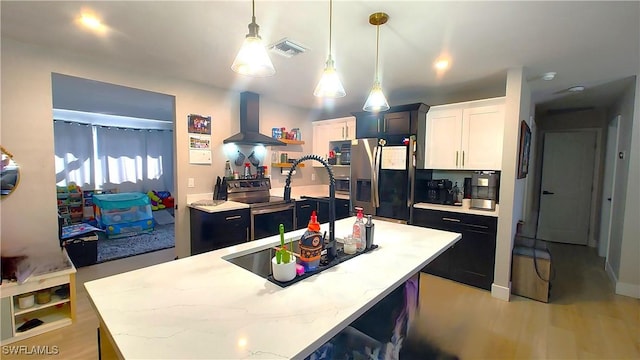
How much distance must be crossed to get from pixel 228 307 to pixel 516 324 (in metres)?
2.58

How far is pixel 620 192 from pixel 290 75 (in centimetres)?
414

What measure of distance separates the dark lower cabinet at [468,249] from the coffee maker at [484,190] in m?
0.19

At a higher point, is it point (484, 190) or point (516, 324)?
point (484, 190)

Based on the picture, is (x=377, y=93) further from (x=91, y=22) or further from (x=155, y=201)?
(x=155, y=201)

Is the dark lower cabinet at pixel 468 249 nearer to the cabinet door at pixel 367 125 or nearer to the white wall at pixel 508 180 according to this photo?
the white wall at pixel 508 180

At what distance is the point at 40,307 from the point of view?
2.25 meters

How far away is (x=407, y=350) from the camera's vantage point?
205 cm

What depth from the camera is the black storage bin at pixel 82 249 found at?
11.2 feet

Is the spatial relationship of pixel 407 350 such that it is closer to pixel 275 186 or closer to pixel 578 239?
pixel 275 186

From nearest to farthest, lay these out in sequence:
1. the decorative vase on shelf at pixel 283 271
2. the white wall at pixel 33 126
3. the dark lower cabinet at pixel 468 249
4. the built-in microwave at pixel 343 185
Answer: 1. the decorative vase on shelf at pixel 283 271
2. the white wall at pixel 33 126
3. the dark lower cabinet at pixel 468 249
4. the built-in microwave at pixel 343 185

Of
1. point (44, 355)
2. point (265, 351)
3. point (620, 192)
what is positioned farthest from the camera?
point (620, 192)

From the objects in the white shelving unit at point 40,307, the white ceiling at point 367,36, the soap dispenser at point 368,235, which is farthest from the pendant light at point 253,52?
the white shelving unit at point 40,307

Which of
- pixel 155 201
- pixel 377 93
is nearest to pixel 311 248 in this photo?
pixel 377 93

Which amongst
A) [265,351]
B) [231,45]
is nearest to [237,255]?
[265,351]
